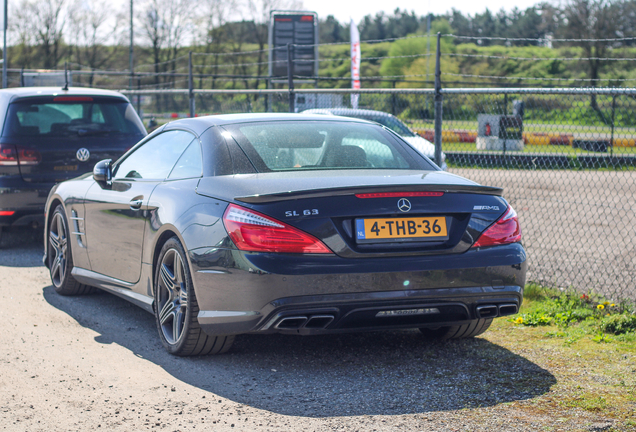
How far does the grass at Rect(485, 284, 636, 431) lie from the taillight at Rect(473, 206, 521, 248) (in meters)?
A: 0.77

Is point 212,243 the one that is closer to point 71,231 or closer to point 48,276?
point 71,231

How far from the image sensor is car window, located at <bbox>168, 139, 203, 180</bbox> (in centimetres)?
448

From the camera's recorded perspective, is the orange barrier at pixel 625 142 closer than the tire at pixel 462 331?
No

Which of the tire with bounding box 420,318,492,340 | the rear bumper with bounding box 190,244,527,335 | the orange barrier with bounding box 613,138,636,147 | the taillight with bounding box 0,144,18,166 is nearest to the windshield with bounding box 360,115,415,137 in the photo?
the orange barrier with bounding box 613,138,636,147

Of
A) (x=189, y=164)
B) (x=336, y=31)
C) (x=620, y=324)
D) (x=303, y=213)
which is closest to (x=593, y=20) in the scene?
(x=620, y=324)

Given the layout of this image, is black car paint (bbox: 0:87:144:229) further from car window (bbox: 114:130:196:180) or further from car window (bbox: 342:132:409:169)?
car window (bbox: 342:132:409:169)

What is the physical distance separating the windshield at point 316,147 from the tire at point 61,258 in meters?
2.30

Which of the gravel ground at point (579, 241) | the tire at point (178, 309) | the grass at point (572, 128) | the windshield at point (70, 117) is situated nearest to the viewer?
the tire at point (178, 309)

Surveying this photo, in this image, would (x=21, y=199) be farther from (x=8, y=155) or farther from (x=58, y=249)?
(x=58, y=249)

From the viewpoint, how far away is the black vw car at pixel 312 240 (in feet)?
12.3

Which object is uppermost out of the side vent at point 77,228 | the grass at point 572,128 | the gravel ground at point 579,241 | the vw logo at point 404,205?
the grass at point 572,128

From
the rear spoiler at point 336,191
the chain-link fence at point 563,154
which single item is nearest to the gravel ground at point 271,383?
the rear spoiler at point 336,191

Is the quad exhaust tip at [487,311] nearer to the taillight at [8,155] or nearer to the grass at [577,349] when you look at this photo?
the grass at [577,349]

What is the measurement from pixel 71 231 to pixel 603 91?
430cm
